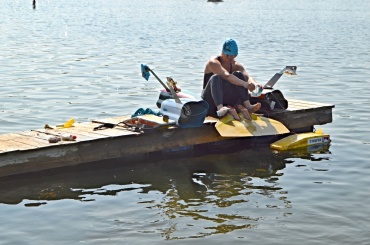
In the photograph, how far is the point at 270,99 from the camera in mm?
14359

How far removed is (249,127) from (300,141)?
3.95 ft

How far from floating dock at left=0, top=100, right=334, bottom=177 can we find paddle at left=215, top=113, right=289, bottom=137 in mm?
204

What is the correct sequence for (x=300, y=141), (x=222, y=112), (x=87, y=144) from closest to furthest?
(x=87, y=144) < (x=222, y=112) < (x=300, y=141)

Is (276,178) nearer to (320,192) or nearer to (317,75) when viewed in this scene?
(320,192)

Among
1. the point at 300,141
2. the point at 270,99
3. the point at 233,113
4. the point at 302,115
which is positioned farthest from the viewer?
the point at 302,115

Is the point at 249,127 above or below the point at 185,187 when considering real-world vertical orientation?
above

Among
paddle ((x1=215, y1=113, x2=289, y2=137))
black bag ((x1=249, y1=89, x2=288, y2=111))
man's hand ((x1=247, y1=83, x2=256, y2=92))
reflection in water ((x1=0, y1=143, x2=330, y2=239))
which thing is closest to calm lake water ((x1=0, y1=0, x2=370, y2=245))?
reflection in water ((x1=0, y1=143, x2=330, y2=239))

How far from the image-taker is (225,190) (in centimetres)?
1166

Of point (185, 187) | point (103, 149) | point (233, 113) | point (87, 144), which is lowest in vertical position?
point (185, 187)

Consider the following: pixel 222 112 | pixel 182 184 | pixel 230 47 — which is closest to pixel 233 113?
pixel 222 112

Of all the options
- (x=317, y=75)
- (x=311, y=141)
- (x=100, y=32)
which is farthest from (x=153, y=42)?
(x=311, y=141)

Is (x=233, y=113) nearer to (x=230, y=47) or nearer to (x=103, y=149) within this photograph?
(x=230, y=47)

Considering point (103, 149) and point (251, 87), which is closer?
point (103, 149)

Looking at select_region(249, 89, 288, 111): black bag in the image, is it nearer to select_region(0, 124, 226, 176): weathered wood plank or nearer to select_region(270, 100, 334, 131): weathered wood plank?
select_region(270, 100, 334, 131): weathered wood plank
